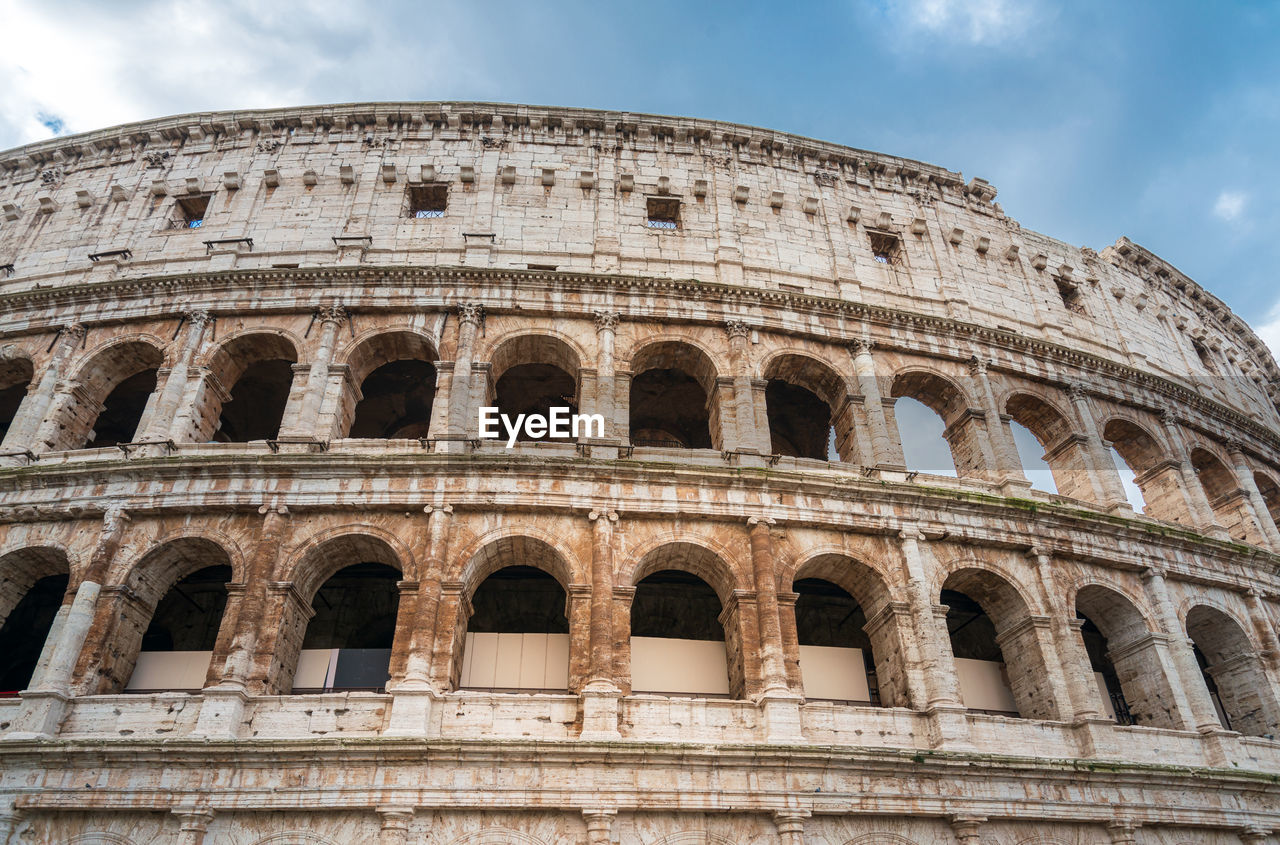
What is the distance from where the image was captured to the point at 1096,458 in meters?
17.8

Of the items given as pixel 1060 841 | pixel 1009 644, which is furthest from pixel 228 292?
pixel 1060 841

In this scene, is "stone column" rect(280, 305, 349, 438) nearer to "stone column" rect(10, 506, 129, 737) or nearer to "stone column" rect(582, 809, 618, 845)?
"stone column" rect(10, 506, 129, 737)

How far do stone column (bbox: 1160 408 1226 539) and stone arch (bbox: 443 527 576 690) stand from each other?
46.2 feet

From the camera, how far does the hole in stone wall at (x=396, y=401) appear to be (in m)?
19.2

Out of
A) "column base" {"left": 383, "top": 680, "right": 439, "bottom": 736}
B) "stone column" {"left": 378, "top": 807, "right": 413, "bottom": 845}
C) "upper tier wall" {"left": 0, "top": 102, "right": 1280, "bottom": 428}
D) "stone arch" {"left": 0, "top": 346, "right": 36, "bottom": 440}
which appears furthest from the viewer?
"upper tier wall" {"left": 0, "top": 102, "right": 1280, "bottom": 428}

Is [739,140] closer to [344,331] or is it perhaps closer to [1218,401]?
[344,331]

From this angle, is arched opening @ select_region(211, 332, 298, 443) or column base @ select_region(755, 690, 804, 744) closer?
column base @ select_region(755, 690, 804, 744)

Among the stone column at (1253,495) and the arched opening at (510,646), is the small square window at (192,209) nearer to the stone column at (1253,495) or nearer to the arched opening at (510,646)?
the arched opening at (510,646)

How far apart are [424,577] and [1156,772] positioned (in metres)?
12.1

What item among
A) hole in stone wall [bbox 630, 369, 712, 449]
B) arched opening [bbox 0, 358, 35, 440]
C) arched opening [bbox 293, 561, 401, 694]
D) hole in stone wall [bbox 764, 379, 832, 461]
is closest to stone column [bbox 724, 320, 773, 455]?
hole in stone wall [bbox 630, 369, 712, 449]

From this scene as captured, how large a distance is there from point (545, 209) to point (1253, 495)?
18.6m

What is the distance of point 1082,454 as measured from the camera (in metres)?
17.9

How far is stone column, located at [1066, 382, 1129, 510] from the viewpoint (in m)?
17.1

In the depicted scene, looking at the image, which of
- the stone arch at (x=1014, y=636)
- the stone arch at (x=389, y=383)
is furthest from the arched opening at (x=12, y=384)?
the stone arch at (x=1014, y=636)
